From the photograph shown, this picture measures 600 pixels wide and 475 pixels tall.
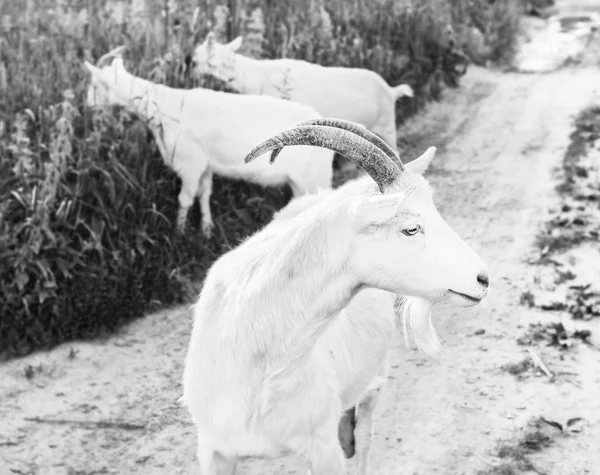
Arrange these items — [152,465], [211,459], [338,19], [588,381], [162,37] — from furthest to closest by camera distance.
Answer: [338,19]
[162,37]
[588,381]
[152,465]
[211,459]

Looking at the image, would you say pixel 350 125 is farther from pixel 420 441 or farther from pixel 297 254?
pixel 420 441

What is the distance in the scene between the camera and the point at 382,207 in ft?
10.8

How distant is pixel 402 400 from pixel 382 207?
257 centimetres

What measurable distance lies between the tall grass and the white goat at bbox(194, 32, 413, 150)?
292mm

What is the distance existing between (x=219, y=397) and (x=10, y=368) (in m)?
2.72

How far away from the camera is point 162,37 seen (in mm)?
8836

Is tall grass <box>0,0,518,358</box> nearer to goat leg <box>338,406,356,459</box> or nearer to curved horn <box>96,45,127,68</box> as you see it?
curved horn <box>96,45,127,68</box>

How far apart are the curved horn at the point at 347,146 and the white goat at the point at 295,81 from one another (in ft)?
14.5

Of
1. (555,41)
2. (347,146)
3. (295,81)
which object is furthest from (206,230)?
(555,41)

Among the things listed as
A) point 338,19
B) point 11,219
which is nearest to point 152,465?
point 11,219

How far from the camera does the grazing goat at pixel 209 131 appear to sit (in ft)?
22.1

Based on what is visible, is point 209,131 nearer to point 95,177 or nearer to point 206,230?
point 206,230

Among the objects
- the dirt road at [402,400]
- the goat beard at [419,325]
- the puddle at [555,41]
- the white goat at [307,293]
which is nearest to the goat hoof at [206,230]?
the dirt road at [402,400]

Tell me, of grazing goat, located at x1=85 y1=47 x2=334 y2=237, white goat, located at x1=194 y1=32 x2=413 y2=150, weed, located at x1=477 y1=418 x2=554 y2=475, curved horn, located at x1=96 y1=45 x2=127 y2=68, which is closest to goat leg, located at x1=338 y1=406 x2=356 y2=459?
weed, located at x1=477 y1=418 x2=554 y2=475
